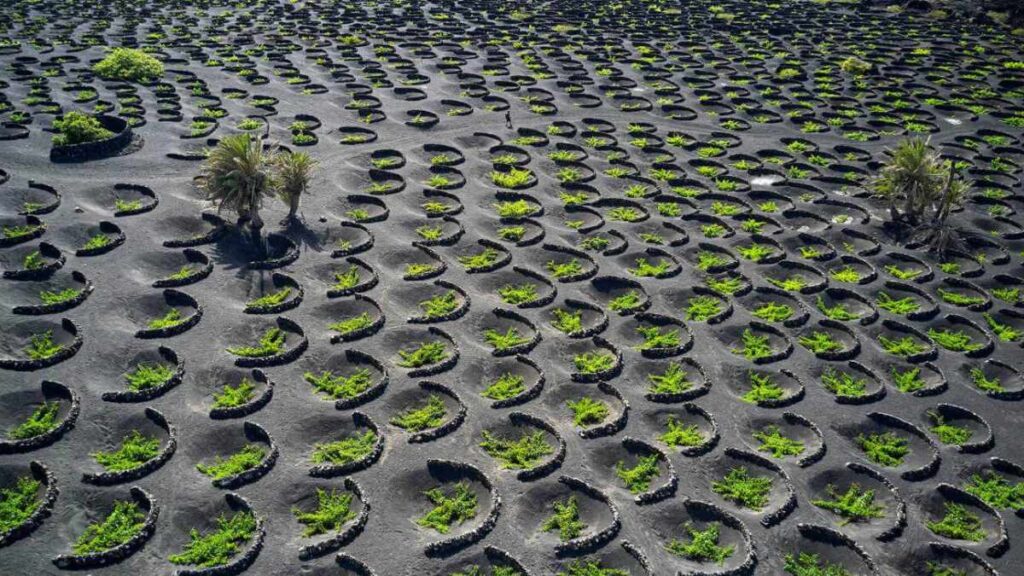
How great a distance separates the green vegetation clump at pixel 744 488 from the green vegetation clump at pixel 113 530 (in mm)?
13653

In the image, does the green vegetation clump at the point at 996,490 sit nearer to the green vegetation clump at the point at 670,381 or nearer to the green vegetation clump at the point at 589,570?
the green vegetation clump at the point at 670,381

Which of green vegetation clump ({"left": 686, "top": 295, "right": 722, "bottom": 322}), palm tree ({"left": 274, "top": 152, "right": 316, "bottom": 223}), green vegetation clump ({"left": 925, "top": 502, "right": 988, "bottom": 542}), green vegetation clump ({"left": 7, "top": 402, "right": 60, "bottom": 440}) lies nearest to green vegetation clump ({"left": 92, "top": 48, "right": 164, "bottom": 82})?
palm tree ({"left": 274, "top": 152, "right": 316, "bottom": 223})

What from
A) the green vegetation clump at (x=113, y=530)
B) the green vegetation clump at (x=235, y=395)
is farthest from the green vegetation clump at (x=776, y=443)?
the green vegetation clump at (x=113, y=530)

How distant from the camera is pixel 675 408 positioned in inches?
885

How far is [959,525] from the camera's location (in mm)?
18969

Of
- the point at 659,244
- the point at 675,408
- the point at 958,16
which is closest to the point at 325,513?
the point at 675,408

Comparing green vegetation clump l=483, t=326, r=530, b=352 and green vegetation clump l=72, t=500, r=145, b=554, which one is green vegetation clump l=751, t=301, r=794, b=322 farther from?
green vegetation clump l=72, t=500, r=145, b=554

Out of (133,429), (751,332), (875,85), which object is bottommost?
(133,429)

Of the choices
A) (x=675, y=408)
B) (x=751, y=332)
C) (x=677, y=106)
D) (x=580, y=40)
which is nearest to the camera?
(x=675, y=408)

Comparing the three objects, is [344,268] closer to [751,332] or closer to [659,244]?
[659,244]

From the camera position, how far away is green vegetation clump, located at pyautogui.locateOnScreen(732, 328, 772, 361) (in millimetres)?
24688

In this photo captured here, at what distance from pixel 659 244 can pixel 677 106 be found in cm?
1723

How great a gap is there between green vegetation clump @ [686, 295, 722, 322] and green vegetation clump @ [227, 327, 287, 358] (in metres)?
13.1

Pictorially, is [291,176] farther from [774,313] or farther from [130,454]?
[774,313]
